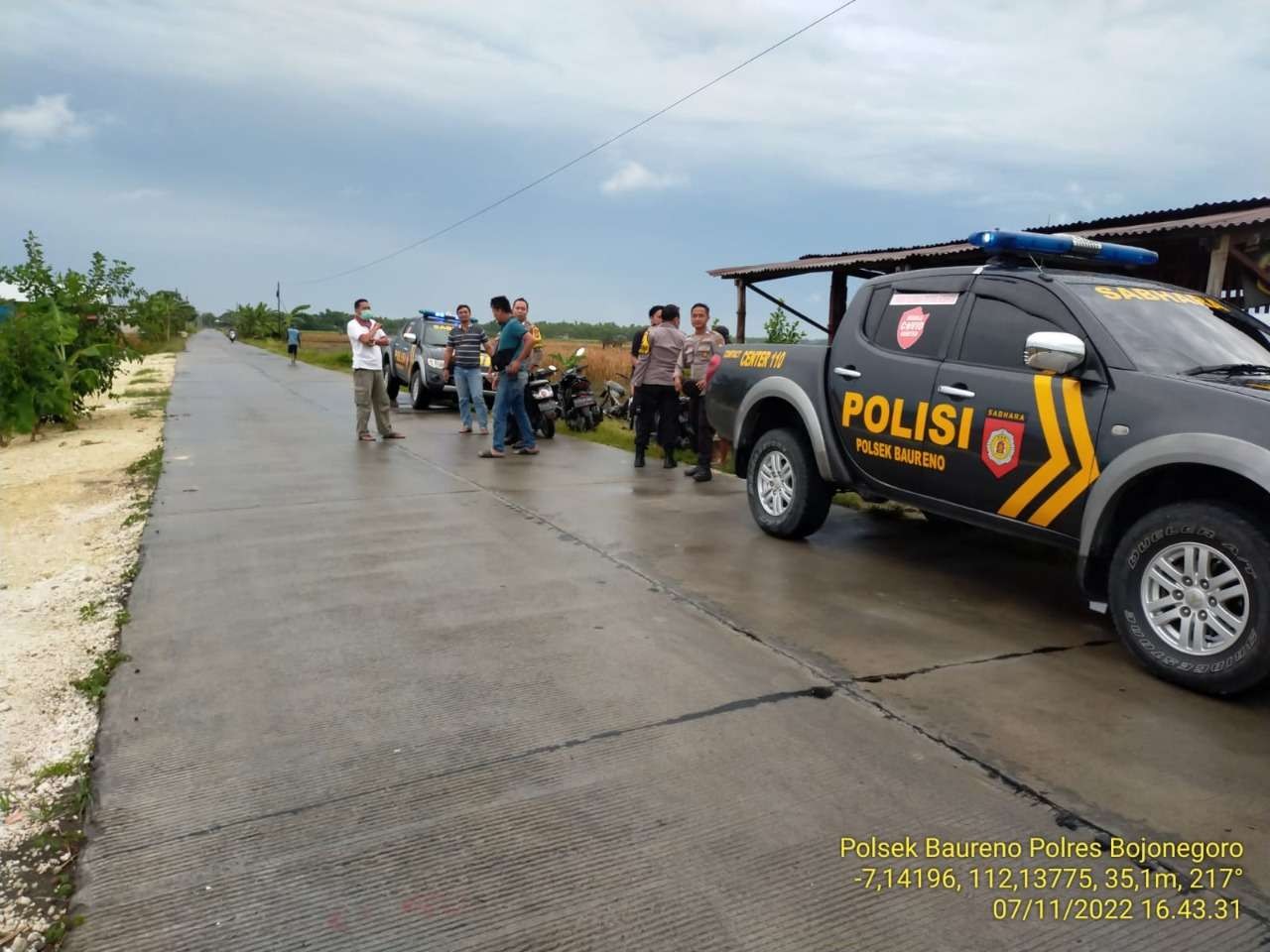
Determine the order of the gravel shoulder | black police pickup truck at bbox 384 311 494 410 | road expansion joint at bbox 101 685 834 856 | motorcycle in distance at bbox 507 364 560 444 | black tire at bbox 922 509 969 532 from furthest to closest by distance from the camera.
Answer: black police pickup truck at bbox 384 311 494 410 → motorcycle in distance at bbox 507 364 560 444 → black tire at bbox 922 509 969 532 → road expansion joint at bbox 101 685 834 856 → the gravel shoulder

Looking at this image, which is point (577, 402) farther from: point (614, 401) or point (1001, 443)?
point (1001, 443)

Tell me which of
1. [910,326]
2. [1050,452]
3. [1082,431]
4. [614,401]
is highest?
[910,326]

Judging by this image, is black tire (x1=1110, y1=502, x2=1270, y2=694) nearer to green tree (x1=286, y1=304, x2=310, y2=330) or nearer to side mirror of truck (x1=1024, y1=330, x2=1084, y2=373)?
side mirror of truck (x1=1024, y1=330, x2=1084, y2=373)

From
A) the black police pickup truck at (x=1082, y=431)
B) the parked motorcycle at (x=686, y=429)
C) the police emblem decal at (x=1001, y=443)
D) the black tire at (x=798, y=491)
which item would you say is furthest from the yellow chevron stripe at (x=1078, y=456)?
the parked motorcycle at (x=686, y=429)

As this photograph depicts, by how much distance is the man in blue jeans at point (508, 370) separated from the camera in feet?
34.1

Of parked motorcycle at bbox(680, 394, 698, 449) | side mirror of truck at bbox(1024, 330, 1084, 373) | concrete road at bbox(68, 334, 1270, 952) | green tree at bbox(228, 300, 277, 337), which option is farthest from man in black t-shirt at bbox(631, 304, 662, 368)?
green tree at bbox(228, 300, 277, 337)

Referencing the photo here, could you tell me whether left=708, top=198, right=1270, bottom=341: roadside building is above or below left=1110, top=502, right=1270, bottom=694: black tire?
above

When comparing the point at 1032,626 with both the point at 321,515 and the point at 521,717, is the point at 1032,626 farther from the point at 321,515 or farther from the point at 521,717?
the point at 321,515

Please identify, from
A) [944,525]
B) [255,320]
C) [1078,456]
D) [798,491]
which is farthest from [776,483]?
[255,320]

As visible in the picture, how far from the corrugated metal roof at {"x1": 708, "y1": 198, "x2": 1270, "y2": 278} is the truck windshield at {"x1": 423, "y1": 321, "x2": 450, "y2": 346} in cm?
577

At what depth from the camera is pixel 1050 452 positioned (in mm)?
4438

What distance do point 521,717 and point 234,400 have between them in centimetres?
1617

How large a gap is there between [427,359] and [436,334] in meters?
0.61

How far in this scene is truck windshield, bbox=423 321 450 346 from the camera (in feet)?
53.4
